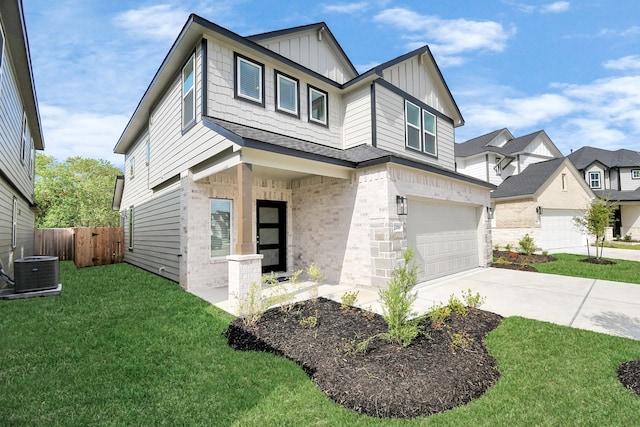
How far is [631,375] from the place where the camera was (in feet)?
10.6

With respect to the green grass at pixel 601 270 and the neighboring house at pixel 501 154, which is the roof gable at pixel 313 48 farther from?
the neighboring house at pixel 501 154

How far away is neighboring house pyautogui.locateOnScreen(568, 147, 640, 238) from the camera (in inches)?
888

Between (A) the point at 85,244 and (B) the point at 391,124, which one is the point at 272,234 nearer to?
(B) the point at 391,124

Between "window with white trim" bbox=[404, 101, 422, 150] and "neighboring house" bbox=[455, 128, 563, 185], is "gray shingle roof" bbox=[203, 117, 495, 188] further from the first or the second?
"neighboring house" bbox=[455, 128, 563, 185]

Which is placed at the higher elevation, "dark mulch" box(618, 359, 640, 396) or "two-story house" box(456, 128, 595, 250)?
"two-story house" box(456, 128, 595, 250)

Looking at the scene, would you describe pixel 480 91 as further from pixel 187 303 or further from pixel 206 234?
pixel 187 303

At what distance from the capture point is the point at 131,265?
13.4 m

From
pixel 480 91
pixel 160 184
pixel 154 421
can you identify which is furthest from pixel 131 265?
pixel 480 91

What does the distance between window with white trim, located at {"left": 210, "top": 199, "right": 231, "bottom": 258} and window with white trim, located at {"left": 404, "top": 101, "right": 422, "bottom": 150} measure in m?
6.66

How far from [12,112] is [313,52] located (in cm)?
922

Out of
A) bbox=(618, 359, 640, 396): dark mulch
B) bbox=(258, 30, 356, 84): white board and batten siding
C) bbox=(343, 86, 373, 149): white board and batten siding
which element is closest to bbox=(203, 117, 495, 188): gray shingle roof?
bbox=(343, 86, 373, 149): white board and batten siding

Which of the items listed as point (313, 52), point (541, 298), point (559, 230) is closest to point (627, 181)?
point (559, 230)

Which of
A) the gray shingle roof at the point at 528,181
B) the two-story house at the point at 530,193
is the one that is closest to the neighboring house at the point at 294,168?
the two-story house at the point at 530,193

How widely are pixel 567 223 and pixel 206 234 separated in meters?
21.3
